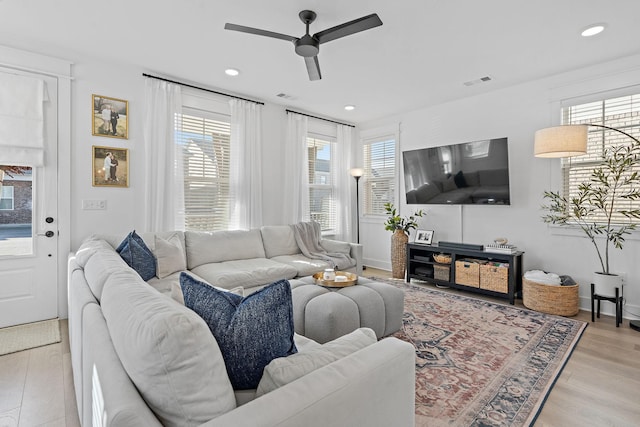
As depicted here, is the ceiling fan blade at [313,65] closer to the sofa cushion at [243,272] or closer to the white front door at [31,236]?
the sofa cushion at [243,272]

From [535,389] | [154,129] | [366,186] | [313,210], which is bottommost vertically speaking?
[535,389]

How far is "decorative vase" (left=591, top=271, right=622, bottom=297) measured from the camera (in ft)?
10.1

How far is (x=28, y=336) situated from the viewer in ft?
9.12

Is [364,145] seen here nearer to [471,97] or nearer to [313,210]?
[313,210]

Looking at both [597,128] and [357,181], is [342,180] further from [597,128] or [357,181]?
[597,128]

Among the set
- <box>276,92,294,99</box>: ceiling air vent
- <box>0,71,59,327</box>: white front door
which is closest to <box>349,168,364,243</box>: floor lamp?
<box>276,92,294,99</box>: ceiling air vent

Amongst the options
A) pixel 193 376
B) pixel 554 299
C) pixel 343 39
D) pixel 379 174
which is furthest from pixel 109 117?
pixel 554 299

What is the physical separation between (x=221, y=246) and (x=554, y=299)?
353cm

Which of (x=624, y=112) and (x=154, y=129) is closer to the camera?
(x=624, y=112)

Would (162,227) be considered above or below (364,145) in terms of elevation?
below

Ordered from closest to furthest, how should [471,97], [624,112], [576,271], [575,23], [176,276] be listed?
[575,23], [176,276], [624,112], [576,271], [471,97]

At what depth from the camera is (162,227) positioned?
368 centimetres

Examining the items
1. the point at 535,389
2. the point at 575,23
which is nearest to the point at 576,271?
the point at 535,389

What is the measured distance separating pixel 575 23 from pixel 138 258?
13.2 ft
